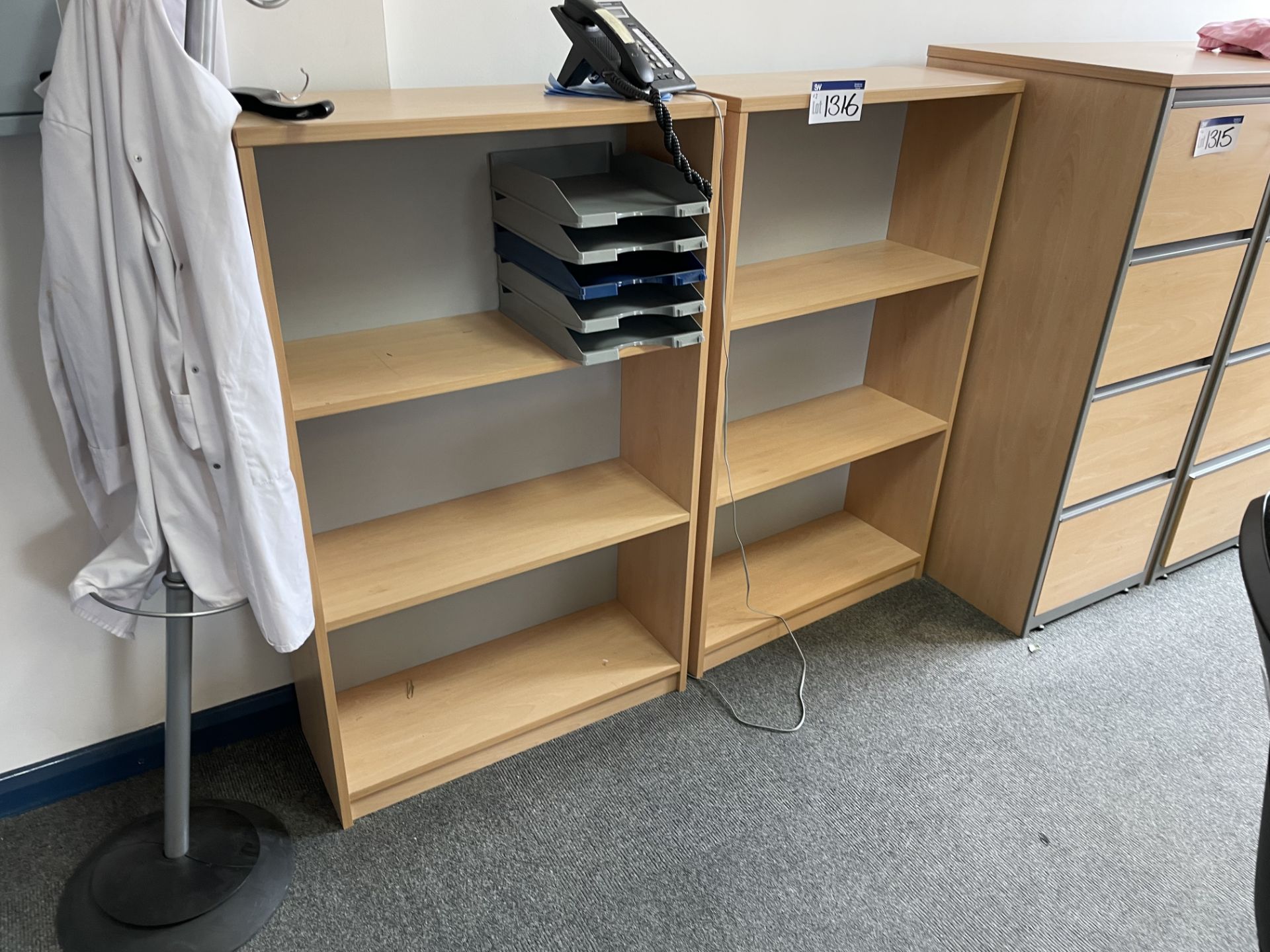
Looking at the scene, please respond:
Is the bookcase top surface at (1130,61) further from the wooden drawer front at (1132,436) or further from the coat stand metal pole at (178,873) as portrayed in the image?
the coat stand metal pole at (178,873)

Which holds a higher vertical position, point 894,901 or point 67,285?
point 67,285

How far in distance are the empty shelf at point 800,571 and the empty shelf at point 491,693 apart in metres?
0.22

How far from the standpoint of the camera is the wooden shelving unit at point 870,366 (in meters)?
1.87

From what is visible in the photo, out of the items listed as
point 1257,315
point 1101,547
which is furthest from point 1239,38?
point 1101,547

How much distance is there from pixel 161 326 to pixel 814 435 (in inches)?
59.0

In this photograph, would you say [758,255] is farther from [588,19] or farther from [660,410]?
[588,19]

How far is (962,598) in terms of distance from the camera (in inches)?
98.0

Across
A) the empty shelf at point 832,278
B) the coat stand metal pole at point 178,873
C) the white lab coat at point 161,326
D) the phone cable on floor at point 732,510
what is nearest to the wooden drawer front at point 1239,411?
the empty shelf at point 832,278

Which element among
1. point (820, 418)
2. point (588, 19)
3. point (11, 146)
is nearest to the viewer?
point (11, 146)

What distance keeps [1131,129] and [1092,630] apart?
4.04ft

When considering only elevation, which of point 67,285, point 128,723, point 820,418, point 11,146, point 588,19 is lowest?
point 128,723

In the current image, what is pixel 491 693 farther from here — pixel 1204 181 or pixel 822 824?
pixel 1204 181

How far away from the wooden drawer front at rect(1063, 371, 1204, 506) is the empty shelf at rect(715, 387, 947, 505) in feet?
1.14

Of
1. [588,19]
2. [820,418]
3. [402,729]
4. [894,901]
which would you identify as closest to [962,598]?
[820,418]
